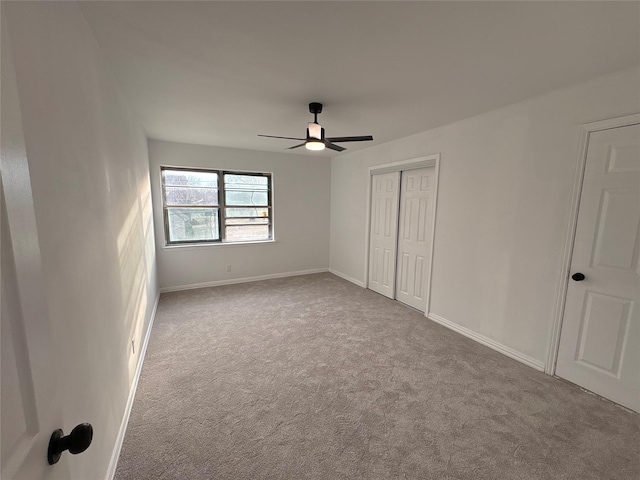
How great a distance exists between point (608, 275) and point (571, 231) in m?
0.40

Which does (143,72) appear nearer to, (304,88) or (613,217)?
(304,88)

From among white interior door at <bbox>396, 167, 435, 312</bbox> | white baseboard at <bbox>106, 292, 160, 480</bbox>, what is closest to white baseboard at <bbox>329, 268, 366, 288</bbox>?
white interior door at <bbox>396, 167, 435, 312</bbox>

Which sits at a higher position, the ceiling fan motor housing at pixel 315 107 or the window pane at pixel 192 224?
the ceiling fan motor housing at pixel 315 107

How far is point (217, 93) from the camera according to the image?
2.44 m

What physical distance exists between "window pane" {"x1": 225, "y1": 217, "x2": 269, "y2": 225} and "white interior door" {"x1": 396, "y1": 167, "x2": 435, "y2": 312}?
2.48 metres

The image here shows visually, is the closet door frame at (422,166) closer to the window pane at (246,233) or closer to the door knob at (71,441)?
the window pane at (246,233)

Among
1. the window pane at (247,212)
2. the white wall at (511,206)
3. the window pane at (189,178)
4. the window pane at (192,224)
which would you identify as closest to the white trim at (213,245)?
the window pane at (192,224)

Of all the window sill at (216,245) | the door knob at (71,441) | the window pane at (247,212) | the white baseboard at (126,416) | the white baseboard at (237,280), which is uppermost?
the window pane at (247,212)

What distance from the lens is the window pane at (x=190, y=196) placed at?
4.44 metres

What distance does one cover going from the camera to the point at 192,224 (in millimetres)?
4680

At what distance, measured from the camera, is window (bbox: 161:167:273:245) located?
4488 mm

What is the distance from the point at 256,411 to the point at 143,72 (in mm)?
2619

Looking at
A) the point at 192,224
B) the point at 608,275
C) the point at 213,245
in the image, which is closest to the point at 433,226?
the point at 608,275

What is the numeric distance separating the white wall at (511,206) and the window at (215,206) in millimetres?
2820
